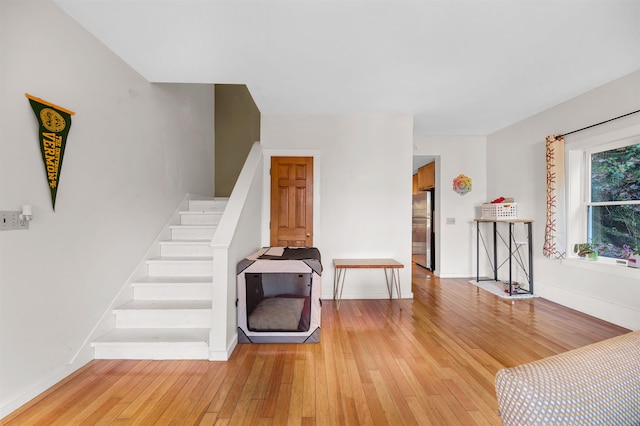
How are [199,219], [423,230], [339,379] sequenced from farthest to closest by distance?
[423,230] → [199,219] → [339,379]

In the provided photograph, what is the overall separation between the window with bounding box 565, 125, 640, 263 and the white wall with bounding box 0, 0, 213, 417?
17.0 ft

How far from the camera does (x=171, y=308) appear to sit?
2402 millimetres

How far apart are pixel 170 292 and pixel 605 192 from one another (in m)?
5.06

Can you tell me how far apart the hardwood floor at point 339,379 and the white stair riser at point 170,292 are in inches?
23.4

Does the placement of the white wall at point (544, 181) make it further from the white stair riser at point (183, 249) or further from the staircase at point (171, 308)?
the white stair riser at point (183, 249)

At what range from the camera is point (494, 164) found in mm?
4750

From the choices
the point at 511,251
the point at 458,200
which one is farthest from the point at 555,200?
the point at 458,200

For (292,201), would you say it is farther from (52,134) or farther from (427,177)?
(427,177)

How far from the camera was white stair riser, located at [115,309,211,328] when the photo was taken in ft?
7.76

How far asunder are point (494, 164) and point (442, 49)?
326 cm

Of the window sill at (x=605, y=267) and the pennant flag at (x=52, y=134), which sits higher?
the pennant flag at (x=52, y=134)

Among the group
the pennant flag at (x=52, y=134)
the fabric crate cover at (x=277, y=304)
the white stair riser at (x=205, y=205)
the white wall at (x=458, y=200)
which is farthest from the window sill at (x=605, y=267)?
the pennant flag at (x=52, y=134)

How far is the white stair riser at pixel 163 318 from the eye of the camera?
2.37 meters

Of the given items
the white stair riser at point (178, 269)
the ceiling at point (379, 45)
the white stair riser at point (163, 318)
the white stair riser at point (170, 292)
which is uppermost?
the ceiling at point (379, 45)
